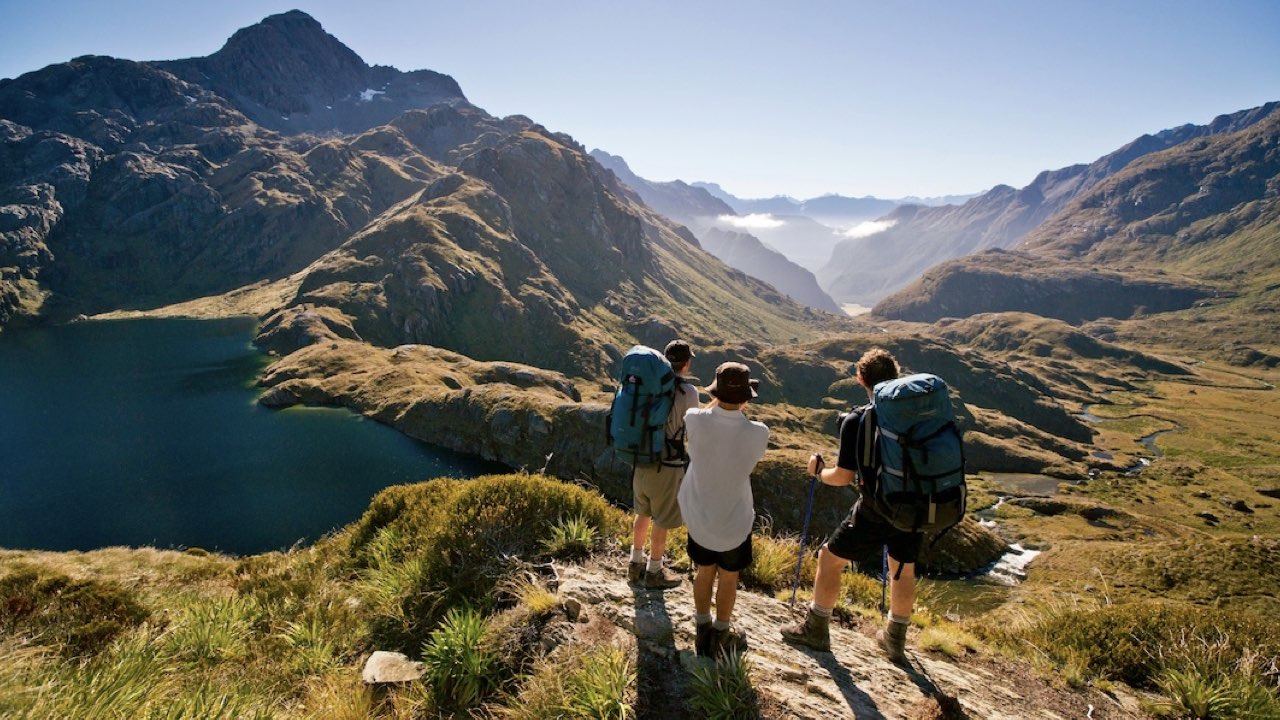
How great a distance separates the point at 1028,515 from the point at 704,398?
110163 mm

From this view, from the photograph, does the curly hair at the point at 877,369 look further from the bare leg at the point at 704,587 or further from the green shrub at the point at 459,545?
the green shrub at the point at 459,545

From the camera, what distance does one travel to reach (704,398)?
923 centimetres

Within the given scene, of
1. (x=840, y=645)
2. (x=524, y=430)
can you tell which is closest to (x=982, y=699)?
(x=840, y=645)

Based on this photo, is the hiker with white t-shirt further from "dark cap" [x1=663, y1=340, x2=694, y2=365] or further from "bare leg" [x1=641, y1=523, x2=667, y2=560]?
"dark cap" [x1=663, y1=340, x2=694, y2=365]

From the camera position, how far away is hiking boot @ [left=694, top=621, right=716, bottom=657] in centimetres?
674

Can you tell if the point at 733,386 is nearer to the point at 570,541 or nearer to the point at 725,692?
the point at 725,692

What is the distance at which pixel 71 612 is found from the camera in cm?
991

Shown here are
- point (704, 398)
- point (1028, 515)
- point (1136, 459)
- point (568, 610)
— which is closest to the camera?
point (568, 610)

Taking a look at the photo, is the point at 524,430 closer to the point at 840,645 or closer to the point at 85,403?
the point at 840,645

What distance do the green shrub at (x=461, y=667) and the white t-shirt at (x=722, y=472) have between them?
130 inches

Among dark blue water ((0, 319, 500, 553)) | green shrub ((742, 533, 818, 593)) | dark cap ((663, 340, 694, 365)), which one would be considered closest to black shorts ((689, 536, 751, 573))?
dark cap ((663, 340, 694, 365))

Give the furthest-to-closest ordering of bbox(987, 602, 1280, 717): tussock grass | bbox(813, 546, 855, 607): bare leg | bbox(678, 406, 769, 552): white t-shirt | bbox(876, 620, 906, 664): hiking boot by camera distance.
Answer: bbox(876, 620, 906, 664): hiking boot, bbox(813, 546, 855, 607): bare leg, bbox(987, 602, 1280, 717): tussock grass, bbox(678, 406, 769, 552): white t-shirt

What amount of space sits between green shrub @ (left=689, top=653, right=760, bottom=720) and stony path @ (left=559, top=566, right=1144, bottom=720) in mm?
239

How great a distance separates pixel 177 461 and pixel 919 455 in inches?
3889
